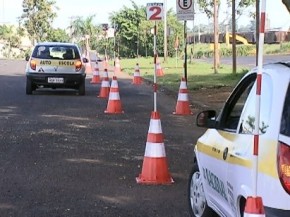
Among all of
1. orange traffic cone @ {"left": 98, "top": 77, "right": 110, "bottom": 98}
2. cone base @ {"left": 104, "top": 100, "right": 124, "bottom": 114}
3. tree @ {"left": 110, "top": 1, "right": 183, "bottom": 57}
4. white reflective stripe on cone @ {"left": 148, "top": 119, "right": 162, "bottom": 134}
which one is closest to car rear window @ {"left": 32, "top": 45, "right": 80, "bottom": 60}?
orange traffic cone @ {"left": 98, "top": 77, "right": 110, "bottom": 98}

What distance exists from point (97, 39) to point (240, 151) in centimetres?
8182

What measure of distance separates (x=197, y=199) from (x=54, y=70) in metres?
14.4

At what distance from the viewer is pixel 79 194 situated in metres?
6.83

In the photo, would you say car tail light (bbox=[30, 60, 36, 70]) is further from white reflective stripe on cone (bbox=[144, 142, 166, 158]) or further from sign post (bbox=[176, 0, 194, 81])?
white reflective stripe on cone (bbox=[144, 142, 166, 158])

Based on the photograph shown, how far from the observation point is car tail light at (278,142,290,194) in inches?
141

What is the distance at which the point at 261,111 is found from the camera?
4066 mm

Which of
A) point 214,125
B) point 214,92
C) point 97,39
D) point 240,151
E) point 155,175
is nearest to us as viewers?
point 240,151

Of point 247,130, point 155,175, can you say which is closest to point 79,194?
point 155,175

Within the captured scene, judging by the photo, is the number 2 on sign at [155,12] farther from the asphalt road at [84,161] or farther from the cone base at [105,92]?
the cone base at [105,92]

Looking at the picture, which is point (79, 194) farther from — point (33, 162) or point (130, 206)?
point (33, 162)

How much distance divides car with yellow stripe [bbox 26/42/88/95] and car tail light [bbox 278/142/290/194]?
16343 millimetres

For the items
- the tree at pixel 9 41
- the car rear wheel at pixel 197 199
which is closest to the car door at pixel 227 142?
the car rear wheel at pixel 197 199

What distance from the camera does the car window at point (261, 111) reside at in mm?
3961

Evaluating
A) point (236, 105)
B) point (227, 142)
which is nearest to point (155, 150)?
point (236, 105)
